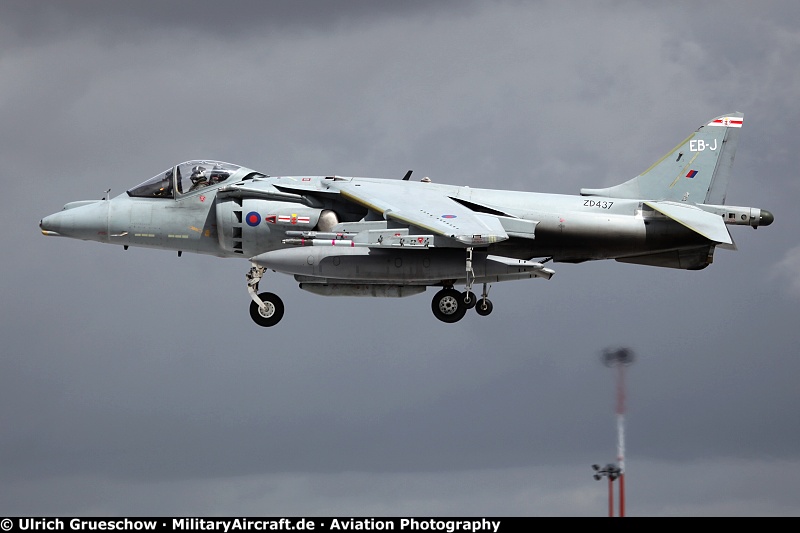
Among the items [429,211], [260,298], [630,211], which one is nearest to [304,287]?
[260,298]

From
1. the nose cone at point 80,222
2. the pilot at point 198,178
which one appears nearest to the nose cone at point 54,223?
the nose cone at point 80,222

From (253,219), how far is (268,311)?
103 inches

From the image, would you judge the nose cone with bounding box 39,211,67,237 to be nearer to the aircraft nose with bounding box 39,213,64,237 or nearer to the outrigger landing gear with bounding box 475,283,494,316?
the aircraft nose with bounding box 39,213,64,237

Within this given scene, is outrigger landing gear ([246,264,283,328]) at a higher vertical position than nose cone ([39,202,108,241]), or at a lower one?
lower

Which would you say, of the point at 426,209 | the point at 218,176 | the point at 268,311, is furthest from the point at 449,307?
the point at 218,176

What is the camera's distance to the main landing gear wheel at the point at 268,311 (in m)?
42.1

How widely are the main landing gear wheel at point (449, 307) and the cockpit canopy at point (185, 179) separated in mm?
6484

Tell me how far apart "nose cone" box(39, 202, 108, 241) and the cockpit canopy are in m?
1.13

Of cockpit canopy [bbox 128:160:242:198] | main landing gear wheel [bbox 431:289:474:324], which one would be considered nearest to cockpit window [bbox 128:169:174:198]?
cockpit canopy [bbox 128:160:242:198]

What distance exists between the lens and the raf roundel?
4141cm

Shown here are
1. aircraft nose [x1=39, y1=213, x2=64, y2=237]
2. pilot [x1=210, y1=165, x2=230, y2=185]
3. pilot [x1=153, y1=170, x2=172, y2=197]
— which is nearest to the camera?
pilot [x1=210, y1=165, x2=230, y2=185]
